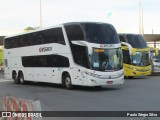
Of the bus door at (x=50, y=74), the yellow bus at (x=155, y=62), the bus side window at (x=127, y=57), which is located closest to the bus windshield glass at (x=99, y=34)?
the bus door at (x=50, y=74)

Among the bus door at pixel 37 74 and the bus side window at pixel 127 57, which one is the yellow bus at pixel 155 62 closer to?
the bus side window at pixel 127 57

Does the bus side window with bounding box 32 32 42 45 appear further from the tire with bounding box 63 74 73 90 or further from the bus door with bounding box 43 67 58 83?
the tire with bounding box 63 74 73 90

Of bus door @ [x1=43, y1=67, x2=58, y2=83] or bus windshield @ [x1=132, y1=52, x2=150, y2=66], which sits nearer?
bus door @ [x1=43, y1=67, x2=58, y2=83]

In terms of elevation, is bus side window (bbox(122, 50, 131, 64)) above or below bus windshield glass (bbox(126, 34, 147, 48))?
below

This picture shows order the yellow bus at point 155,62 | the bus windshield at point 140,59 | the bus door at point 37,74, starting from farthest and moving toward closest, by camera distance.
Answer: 1. the yellow bus at point 155,62
2. the bus windshield at point 140,59
3. the bus door at point 37,74

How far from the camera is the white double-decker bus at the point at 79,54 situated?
20.3m

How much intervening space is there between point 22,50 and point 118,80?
9143mm

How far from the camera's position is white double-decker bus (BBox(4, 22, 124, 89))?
20312 mm

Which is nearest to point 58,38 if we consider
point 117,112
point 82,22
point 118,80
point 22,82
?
point 82,22

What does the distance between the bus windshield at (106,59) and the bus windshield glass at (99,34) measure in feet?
1.70

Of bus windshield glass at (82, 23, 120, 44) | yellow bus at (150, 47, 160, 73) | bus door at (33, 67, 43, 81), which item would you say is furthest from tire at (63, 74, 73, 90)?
yellow bus at (150, 47, 160, 73)

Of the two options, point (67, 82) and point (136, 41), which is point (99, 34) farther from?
point (136, 41)

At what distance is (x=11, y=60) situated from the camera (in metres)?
29.7

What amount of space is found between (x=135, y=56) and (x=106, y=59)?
10120 millimetres
